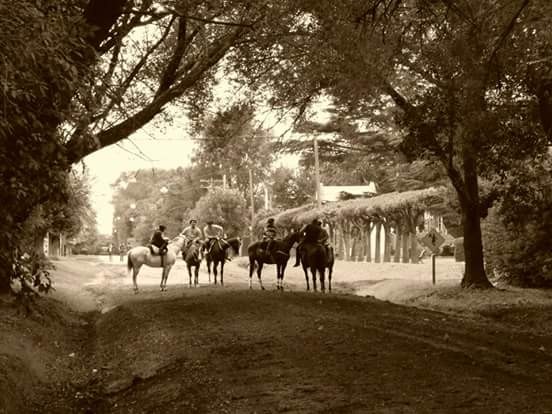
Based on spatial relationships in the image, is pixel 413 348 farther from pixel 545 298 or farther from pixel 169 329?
pixel 545 298

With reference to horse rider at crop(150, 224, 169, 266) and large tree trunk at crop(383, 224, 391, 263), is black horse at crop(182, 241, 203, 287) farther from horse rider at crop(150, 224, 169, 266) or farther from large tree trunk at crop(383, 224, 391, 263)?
large tree trunk at crop(383, 224, 391, 263)

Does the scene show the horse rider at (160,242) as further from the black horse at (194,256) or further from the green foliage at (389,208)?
the green foliage at (389,208)

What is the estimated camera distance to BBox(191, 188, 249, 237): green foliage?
81.8m

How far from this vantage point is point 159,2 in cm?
1795

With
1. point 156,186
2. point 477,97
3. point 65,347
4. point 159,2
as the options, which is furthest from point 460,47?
point 156,186

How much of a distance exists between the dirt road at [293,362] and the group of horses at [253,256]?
16.1 feet

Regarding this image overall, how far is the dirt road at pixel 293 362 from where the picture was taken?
9.16 m

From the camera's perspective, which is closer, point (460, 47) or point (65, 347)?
point (65, 347)

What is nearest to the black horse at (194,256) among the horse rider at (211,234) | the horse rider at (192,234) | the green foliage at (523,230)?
the horse rider at (192,234)

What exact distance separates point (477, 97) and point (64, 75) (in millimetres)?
13377

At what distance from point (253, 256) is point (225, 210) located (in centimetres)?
5358

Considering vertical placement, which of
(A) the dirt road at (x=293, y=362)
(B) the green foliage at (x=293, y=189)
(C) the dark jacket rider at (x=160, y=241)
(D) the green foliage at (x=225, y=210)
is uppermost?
(B) the green foliage at (x=293, y=189)

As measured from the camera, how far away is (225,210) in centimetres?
8231

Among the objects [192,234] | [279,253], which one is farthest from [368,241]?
[279,253]
